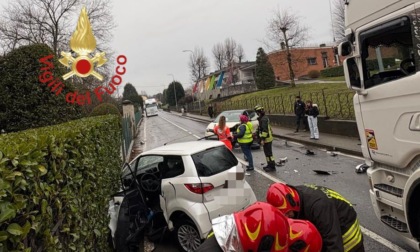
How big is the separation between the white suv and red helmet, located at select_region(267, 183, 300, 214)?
2.18 metres

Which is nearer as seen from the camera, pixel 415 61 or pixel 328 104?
pixel 415 61

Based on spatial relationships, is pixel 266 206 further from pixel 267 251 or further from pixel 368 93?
Answer: pixel 368 93

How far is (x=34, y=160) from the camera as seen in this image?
2.06m

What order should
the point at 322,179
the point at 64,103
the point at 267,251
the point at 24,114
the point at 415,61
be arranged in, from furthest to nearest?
the point at 64,103 → the point at 24,114 → the point at 322,179 → the point at 415,61 → the point at 267,251

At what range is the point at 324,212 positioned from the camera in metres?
2.88

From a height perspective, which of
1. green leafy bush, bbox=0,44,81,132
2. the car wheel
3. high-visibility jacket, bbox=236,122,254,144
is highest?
green leafy bush, bbox=0,44,81,132

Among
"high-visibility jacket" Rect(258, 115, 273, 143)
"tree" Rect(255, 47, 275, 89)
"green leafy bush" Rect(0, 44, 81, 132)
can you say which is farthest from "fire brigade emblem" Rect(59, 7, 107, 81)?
"tree" Rect(255, 47, 275, 89)

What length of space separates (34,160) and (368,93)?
12.8 feet

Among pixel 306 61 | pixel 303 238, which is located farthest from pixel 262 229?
pixel 306 61

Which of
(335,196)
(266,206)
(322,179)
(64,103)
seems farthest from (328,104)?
(266,206)

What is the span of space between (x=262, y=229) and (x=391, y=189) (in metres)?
2.94

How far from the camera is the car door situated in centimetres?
498

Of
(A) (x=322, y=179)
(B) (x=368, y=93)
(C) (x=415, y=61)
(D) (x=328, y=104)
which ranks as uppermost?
(C) (x=415, y=61)

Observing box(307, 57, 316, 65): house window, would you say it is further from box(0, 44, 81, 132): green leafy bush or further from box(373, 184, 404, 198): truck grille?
box(373, 184, 404, 198): truck grille
